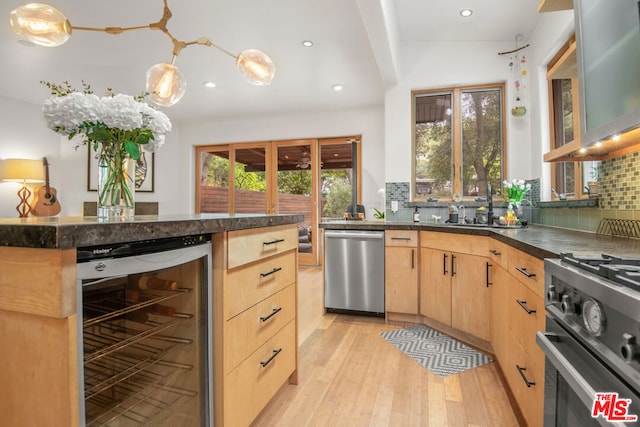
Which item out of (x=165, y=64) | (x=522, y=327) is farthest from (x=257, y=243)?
(x=165, y=64)

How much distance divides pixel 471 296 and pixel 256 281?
164 centimetres

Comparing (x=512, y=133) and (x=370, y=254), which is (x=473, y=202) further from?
(x=370, y=254)

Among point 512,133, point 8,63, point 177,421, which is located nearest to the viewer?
point 177,421

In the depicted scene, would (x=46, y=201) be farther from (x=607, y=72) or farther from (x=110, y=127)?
(x=607, y=72)

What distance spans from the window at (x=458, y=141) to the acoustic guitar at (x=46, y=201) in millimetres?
5080

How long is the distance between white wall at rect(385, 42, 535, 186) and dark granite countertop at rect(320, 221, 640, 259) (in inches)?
38.6

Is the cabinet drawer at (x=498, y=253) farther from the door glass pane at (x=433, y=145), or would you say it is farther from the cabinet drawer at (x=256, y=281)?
the door glass pane at (x=433, y=145)

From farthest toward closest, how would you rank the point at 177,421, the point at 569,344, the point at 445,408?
1. the point at 445,408
2. the point at 177,421
3. the point at 569,344

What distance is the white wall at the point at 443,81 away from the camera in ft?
11.0

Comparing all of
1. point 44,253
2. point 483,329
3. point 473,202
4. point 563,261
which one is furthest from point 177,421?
point 473,202

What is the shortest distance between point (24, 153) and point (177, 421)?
18.3 feet

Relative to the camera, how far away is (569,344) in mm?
896

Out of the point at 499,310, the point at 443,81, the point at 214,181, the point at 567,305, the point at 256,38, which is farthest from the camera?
the point at 214,181

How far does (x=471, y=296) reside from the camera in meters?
2.32
